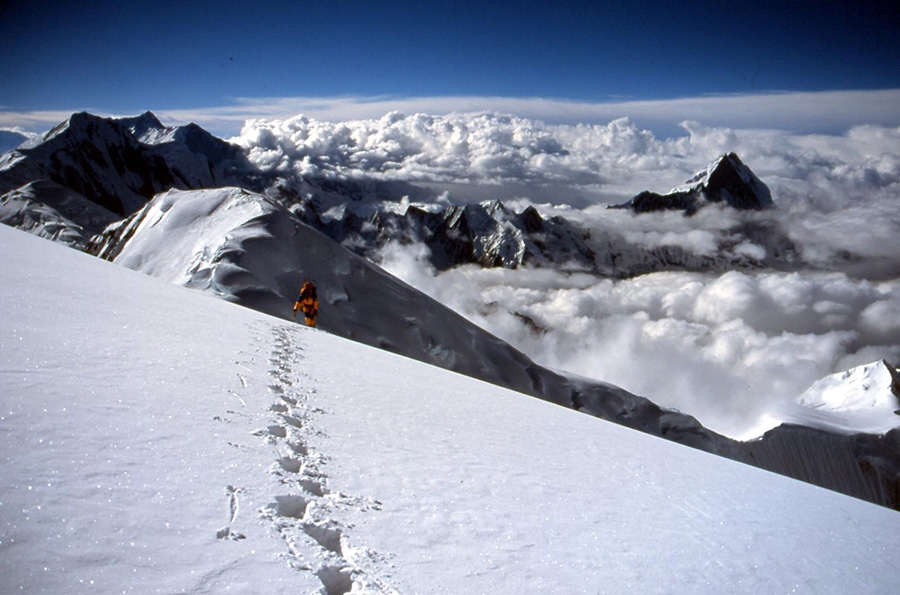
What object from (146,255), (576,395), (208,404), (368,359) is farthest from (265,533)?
(576,395)

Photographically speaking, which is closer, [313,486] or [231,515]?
[231,515]

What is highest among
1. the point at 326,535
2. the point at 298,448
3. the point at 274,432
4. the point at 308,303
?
the point at 308,303

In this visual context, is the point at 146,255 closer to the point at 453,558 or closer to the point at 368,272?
the point at 368,272

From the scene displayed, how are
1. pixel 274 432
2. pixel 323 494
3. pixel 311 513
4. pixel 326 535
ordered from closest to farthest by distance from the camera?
1. pixel 326 535
2. pixel 311 513
3. pixel 323 494
4. pixel 274 432

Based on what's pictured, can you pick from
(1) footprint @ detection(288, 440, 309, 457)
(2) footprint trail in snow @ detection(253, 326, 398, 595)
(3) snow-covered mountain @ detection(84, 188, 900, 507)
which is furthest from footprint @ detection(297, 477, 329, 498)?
(3) snow-covered mountain @ detection(84, 188, 900, 507)

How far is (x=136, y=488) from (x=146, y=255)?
43.5 m

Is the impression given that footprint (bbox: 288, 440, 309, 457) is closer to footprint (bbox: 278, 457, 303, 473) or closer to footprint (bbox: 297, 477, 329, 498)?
footprint (bbox: 278, 457, 303, 473)

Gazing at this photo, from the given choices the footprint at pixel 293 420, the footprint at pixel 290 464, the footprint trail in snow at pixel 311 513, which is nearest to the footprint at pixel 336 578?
the footprint trail in snow at pixel 311 513

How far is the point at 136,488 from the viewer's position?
4098mm

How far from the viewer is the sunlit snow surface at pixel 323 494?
3625 mm

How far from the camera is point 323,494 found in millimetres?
5172

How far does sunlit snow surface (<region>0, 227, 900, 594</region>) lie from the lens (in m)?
3.62

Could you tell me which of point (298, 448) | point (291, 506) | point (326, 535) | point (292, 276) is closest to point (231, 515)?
point (291, 506)

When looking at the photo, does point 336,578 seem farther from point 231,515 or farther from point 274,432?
point 274,432
